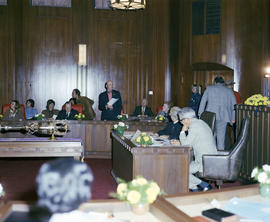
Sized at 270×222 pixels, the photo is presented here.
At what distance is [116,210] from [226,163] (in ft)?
9.32

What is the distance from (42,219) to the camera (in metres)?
1.83

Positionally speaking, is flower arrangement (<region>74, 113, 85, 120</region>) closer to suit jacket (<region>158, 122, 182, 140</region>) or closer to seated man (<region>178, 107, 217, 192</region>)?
suit jacket (<region>158, 122, 182, 140</region>)

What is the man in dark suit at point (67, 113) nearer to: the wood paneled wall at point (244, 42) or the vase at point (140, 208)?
the wood paneled wall at point (244, 42)

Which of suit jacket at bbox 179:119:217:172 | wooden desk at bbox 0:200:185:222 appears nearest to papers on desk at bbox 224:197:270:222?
wooden desk at bbox 0:200:185:222

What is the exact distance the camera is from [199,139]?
4.79m

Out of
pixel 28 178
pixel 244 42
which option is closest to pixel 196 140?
pixel 28 178

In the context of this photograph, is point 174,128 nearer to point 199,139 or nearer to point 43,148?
point 199,139

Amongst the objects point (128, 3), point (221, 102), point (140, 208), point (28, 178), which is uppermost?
point (128, 3)

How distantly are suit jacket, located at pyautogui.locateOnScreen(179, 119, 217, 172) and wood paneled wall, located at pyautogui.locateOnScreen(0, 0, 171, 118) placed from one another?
23.5 ft

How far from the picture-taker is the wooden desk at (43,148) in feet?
18.3

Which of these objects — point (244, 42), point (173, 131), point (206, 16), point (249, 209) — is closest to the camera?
point (249, 209)

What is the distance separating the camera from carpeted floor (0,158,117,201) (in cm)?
538

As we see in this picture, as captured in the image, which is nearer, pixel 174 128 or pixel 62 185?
pixel 62 185

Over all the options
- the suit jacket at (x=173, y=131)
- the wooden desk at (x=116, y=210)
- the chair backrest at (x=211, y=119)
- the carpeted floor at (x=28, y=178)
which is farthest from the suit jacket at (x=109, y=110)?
the wooden desk at (x=116, y=210)
